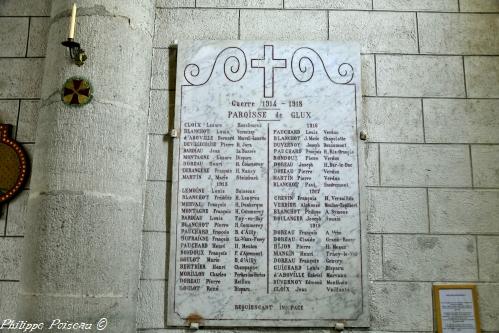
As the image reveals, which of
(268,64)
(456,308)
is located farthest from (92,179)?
(456,308)

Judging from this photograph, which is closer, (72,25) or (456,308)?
(72,25)

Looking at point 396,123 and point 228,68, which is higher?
point 228,68

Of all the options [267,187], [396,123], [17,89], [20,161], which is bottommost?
[267,187]

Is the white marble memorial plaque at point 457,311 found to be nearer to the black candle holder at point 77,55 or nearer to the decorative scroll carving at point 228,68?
the decorative scroll carving at point 228,68

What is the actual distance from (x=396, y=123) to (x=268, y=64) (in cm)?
85

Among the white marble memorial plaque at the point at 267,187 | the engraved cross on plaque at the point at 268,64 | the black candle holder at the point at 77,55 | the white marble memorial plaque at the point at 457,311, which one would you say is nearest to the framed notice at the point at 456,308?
the white marble memorial plaque at the point at 457,311

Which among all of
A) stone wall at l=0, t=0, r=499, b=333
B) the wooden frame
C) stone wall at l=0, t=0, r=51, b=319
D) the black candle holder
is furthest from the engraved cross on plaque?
the wooden frame

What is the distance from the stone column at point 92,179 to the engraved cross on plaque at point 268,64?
2.25 feet

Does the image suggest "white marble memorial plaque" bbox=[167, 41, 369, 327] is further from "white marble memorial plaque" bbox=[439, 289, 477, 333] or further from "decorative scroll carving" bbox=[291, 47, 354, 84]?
"white marble memorial plaque" bbox=[439, 289, 477, 333]

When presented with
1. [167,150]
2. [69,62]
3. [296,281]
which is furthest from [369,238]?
[69,62]

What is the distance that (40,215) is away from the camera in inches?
89.4

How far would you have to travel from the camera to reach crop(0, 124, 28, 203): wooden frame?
254 centimetres

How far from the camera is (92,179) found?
2.29 meters

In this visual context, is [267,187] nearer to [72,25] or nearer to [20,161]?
[72,25]
